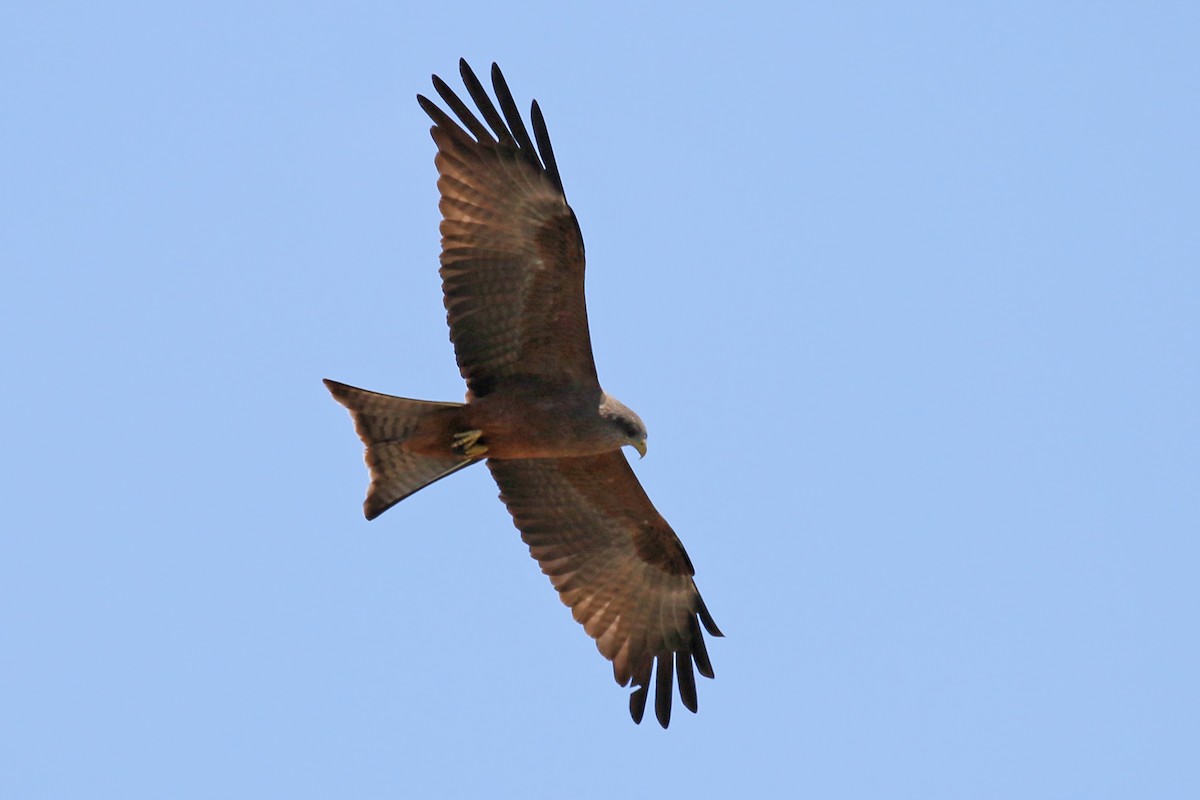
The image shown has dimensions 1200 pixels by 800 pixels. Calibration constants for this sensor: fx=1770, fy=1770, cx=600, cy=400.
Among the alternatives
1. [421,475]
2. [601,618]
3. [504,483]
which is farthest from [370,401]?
[601,618]

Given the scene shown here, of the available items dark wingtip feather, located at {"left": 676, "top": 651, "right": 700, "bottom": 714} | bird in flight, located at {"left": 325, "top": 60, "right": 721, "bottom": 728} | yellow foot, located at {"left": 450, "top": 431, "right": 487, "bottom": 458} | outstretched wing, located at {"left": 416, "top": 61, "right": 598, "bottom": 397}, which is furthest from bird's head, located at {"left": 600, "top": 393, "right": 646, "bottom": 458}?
dark wingtip feather, located at {"left": 676, "top": 651, "right": 700, "bottom": 714}

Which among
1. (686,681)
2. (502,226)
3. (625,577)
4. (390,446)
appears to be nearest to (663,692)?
(686,681)

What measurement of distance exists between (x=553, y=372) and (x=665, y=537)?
1840 mm

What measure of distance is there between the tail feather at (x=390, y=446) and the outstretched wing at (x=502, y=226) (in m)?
0.65

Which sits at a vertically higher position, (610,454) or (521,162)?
(521,162)

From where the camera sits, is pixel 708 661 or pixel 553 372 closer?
pixel 553 372

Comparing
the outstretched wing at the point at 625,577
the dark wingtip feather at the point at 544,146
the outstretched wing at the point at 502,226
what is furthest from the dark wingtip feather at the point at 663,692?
the dark wingtip feather at the point at 544,146

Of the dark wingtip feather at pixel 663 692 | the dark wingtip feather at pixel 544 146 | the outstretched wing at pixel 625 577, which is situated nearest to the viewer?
the dark wingtip feather at pixel 544 146

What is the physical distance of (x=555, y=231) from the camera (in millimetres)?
11586

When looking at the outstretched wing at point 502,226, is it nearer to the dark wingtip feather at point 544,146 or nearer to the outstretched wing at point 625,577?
the dark wingtip feather at point 544,146

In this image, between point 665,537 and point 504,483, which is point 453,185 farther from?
point 665,537

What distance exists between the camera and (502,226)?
11.6 meters

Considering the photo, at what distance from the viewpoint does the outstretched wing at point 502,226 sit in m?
11.6

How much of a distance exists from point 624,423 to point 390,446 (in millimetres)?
1573
